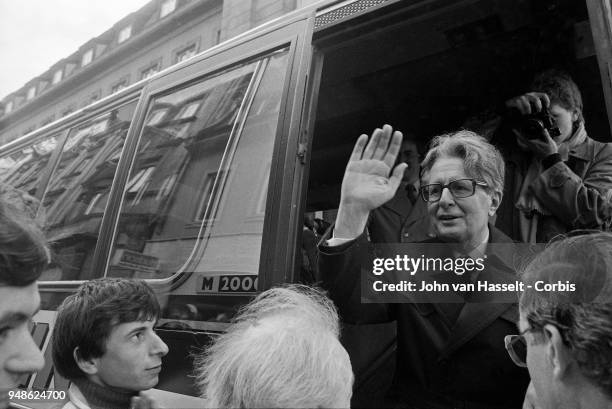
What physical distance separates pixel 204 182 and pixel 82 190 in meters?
1.23

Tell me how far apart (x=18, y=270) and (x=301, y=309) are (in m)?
0.63

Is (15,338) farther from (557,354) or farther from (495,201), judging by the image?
(495,201)

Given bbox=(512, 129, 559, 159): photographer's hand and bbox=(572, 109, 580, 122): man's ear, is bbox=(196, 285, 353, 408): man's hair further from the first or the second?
bbox=(572, 109, 580, 122): man's ear

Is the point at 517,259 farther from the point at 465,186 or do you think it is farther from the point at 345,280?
the point at 345,280

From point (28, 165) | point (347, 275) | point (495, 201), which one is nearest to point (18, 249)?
point (347, 275)

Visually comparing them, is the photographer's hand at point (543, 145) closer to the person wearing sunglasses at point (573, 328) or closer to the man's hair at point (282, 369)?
the person wearing sunglasses at point (573, 328)

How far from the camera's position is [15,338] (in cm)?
102

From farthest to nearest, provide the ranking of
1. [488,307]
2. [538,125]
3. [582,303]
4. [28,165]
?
[28,165] < [538,125] < [488,307] < [582,303]

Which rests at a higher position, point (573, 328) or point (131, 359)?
point (573, 328)

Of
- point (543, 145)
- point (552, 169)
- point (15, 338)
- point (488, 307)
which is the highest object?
point (543, 145)

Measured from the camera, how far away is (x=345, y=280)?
6.13ft

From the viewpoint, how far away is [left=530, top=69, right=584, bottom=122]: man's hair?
2.19 meters

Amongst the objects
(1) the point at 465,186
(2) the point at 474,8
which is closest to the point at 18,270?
(1) the point at 465,186

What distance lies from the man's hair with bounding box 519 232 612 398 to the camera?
86 cm
